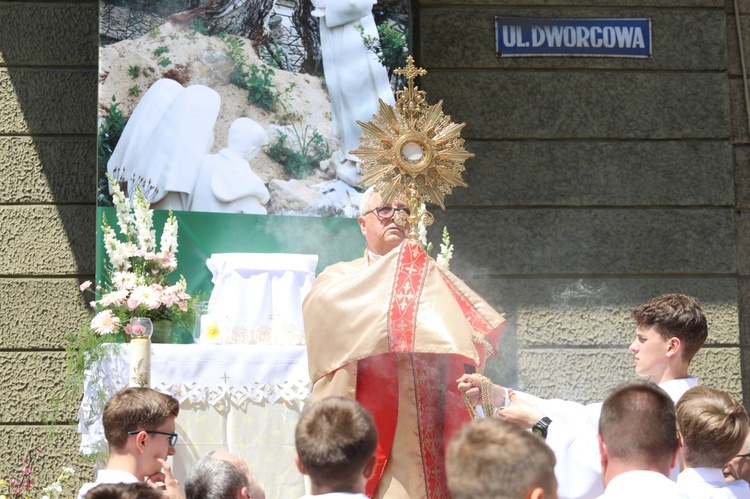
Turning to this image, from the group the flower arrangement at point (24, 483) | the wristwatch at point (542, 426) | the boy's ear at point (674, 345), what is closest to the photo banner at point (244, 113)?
the flower arrangement at point (24, 483)

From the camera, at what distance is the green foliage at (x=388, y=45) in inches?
247

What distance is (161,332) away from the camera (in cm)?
540

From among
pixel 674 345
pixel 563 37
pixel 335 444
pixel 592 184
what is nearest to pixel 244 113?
pixel 563 37

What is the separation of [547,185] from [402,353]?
2445 millimetres

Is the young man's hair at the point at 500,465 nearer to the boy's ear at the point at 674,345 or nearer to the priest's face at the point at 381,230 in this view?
the boy's ear at the point at 674,345

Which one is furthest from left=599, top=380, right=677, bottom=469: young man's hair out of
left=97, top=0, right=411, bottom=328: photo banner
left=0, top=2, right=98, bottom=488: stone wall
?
left=0, top=2, right=98, bottom=488: stone wall

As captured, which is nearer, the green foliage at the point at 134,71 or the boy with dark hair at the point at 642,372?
the boy with dark hair at the point at 642,372

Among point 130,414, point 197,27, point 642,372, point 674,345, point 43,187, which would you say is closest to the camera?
point 130,414

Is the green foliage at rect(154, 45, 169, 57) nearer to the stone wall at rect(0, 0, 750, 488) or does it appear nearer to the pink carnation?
the stone wall at rect(0, 0, 750, 488)

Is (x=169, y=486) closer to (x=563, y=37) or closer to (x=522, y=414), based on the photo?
(x=522, y=414)

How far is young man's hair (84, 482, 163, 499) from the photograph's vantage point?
99.6 inches

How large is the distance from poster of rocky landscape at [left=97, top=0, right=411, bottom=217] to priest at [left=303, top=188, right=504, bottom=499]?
1665mm

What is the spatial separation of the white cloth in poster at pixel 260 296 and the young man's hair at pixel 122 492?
2.91 meters

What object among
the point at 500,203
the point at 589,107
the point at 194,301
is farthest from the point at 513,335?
the point at 194,301
